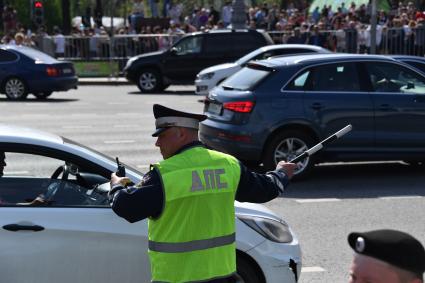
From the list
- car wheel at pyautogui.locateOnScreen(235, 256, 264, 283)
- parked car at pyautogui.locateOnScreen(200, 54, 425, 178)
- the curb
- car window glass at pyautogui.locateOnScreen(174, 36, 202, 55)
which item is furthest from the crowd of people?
car wheel at pyautogui.locateOnScreen(235, 256, 264, 283)

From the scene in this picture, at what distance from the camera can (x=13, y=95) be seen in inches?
942

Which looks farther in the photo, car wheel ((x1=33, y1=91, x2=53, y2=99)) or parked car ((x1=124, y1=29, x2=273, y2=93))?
parked car ((x1=124, y1=29, x2=273, y2=93))

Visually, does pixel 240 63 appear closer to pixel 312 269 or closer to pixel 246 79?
pixel 246 79

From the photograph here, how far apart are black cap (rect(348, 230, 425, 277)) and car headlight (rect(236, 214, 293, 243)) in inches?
127

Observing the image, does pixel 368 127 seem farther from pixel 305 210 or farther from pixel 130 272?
pixel 130 272

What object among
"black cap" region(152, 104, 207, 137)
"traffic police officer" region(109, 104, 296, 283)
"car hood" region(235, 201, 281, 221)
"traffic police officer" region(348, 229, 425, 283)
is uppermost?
"black cap" region(152, 104, 207, 137)

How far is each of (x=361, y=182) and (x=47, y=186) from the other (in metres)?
6.42

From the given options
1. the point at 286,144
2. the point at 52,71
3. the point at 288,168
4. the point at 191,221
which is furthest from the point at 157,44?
the point at 191,221

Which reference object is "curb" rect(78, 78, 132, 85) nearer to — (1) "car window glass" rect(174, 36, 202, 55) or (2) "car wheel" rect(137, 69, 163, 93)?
(2) "car wheel" rect(137, 69, 163, 93)

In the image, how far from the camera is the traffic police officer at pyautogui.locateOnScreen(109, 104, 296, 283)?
420 cm

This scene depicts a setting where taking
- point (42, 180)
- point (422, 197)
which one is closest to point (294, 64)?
point (422, 197)

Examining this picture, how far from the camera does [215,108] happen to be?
11.7 m

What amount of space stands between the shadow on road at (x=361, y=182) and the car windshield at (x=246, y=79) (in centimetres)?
144

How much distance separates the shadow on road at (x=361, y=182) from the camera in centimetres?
1077
